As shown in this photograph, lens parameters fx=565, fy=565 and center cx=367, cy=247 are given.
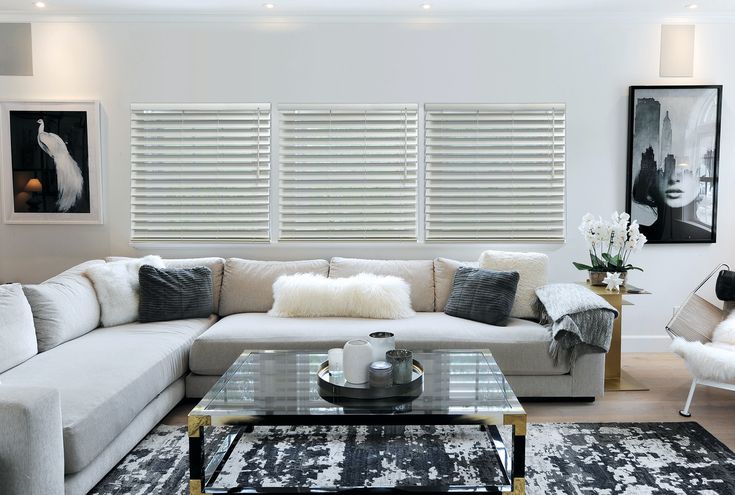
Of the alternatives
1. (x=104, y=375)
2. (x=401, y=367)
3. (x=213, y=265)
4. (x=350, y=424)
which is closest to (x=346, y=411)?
(x=350, y=424)

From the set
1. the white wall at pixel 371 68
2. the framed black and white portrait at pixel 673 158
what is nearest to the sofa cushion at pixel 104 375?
the white wall at pixel 371 68

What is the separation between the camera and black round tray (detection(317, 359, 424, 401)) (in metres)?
2.38

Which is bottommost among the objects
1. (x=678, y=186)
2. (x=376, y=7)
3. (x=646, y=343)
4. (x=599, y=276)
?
(x=646, y=343)

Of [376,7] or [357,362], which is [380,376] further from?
[376,7]

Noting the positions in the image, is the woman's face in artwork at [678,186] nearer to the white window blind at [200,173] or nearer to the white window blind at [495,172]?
the white window blind at [495,172]

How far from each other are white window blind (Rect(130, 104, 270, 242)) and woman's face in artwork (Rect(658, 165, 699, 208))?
3.14 m

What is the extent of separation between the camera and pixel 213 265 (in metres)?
4.16

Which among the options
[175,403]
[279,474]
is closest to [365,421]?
[279,474]

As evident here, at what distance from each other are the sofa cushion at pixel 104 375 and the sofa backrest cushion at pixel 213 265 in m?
0.46

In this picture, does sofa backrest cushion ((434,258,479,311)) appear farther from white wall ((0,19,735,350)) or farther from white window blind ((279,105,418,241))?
white wall ((0,19,735,350))

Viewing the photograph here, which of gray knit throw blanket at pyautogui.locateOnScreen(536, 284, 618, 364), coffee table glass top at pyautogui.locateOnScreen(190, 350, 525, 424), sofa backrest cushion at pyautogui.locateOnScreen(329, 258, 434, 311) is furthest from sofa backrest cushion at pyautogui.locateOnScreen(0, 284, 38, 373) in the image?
gray knit throw blanket at pyautogui.locateOnScreen(536, 284, 618, 364)

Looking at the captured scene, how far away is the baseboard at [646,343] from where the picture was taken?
4613 millimetres

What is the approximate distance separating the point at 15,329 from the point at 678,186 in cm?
462

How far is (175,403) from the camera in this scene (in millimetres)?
3254
